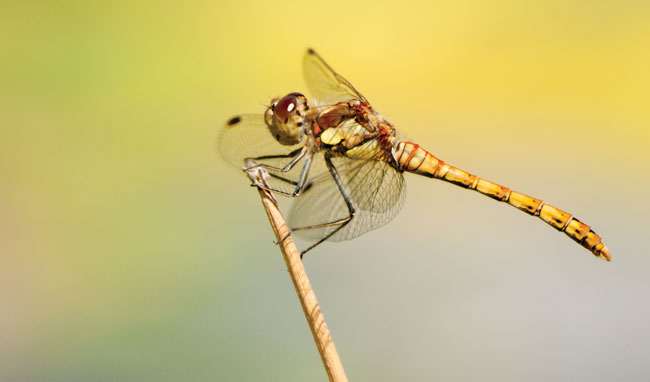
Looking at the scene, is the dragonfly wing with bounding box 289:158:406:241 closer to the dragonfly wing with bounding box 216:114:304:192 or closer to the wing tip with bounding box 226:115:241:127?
the dragonfly wing with bounding box 216:114:304:192

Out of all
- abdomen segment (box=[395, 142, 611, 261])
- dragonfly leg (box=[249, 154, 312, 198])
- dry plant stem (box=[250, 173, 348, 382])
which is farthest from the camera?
abdomen segment (box=[395, 142, 611, 261])

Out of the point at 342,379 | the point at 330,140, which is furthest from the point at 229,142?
the point at 342,379

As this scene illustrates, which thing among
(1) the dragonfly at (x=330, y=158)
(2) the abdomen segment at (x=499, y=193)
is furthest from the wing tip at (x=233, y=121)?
(2) the abdomen segment at (x=499, y=193)

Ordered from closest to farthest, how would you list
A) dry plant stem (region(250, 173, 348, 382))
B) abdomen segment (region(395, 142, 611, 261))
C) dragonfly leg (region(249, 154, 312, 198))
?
1. dry plant stem (region(250, 173, 348, 382))
2. dragonfly leg (region(249, 154, 312, 198))
3. abdomen segment (region(395, 142, 611, 261))

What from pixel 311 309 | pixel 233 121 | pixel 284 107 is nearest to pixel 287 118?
pixel 284 107

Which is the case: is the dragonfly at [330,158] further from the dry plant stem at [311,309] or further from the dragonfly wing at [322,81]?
the dry plant stem at [311,309]

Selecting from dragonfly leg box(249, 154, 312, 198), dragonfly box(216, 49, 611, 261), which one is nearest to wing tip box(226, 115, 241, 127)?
dragonfly box(216, 49, 611, 261)
